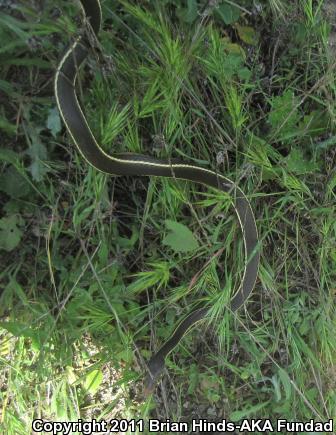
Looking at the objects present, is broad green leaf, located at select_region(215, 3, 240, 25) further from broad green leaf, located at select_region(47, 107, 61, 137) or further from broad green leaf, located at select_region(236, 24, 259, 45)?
broad green leaf, located at select_region(47, 107, 61, 137)

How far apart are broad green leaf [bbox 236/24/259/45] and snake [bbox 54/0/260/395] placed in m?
0.50

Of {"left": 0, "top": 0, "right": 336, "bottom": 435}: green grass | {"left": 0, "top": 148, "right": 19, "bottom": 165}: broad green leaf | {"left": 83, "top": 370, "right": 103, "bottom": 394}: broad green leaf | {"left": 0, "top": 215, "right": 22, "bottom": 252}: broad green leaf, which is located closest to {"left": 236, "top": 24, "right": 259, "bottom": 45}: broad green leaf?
{"left": 0, "top": 0, "right": 336, "bottom": 435}: green grass

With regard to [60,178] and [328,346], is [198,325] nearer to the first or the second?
[328,346]

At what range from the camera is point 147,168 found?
1.44 meters

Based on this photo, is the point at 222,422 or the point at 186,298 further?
the point at 222,422

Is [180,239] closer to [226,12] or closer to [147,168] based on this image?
[147,168]

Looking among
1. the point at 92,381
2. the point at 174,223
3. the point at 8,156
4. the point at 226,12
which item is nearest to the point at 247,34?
the point at 226,12

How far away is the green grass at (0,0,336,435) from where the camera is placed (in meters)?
1.42

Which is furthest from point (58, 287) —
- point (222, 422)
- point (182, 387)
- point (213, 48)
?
point (213, 48)

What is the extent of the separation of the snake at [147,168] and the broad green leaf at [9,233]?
35 cm

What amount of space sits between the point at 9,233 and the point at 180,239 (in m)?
0.60

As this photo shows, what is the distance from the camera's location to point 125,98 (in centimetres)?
145

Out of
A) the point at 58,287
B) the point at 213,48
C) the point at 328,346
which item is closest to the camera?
the point at 213,48

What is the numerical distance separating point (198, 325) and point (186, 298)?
4.7 inches
